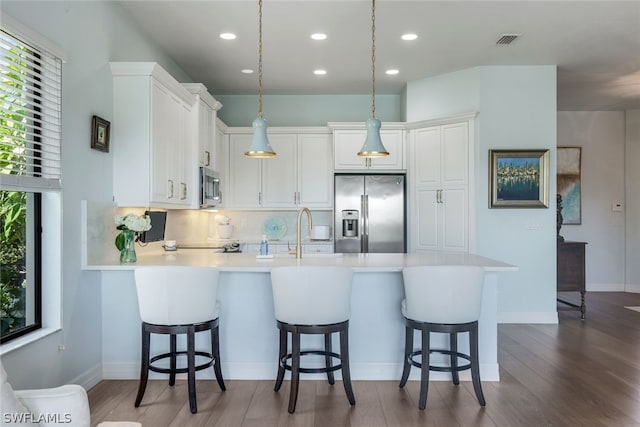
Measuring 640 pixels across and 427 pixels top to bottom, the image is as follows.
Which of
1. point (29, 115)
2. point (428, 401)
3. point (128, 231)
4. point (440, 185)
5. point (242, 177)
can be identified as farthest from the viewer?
point (242, 177)

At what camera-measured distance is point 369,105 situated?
635cm

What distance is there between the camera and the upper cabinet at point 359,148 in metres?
5.72

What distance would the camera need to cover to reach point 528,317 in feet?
16.9

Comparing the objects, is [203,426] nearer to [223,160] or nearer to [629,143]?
[223,160]

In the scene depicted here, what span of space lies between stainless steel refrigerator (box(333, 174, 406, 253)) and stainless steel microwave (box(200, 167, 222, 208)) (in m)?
1.47

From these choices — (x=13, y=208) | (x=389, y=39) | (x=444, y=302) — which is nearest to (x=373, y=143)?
(x=444, y=302)

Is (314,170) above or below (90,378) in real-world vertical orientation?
above

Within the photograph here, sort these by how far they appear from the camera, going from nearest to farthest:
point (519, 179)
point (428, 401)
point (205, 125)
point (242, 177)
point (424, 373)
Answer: point (424, 373) → point (428, 401) → point (205, 125) → point (519, 179) → point (242, 177)

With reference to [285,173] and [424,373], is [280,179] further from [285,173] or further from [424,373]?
[424,373]

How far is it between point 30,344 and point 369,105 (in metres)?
4.95

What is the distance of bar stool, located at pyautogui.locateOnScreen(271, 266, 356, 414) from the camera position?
2.68m

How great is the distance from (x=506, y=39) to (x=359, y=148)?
6.86 feet

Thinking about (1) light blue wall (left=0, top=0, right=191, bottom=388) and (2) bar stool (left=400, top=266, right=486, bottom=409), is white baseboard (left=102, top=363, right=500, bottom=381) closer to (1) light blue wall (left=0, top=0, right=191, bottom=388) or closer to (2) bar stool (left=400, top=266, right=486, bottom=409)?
(1) light blue wall (left=0, top=0, right=191, bottom=388)

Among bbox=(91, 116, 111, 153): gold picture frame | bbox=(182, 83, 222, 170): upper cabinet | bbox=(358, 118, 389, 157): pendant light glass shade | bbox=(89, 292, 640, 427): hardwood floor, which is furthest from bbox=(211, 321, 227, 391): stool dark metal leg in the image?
bbox=(182, 83, 222, 170): upper cabinet
